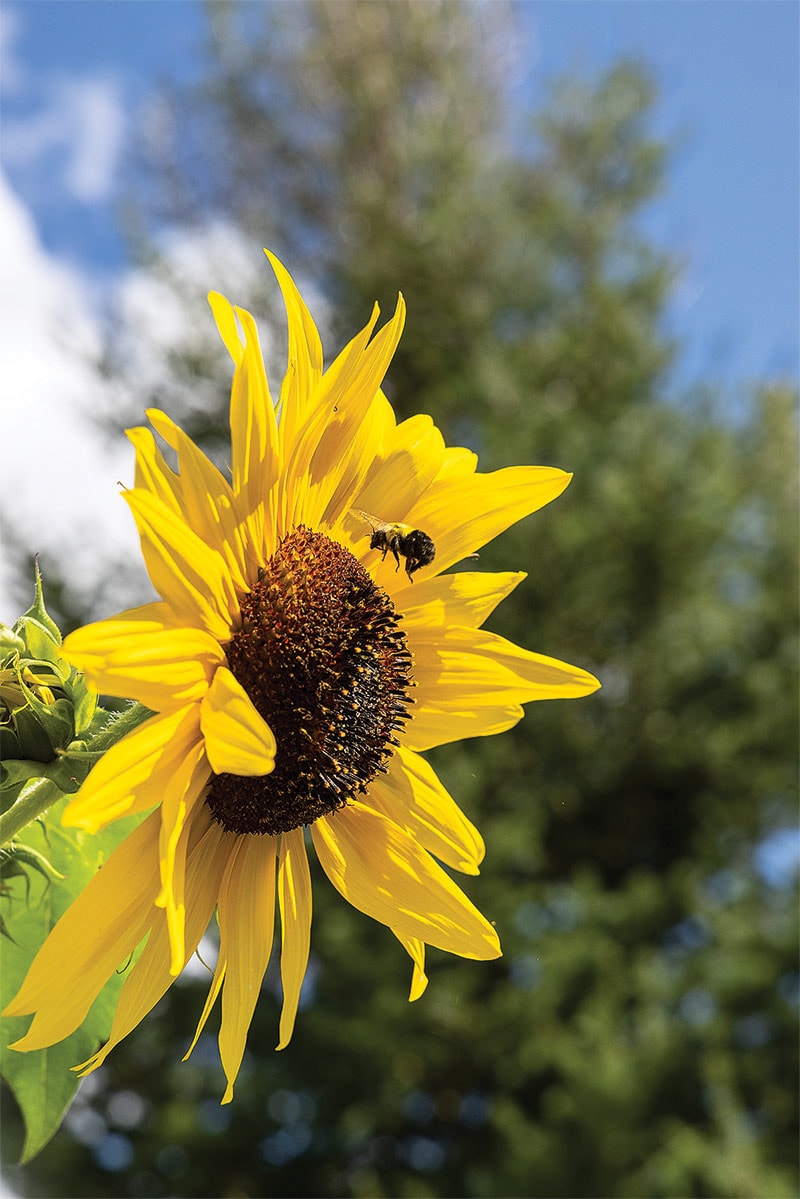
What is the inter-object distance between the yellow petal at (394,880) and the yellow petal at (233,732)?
0.16m

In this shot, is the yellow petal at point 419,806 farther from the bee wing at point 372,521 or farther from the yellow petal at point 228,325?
the yellow petal at point 228,325

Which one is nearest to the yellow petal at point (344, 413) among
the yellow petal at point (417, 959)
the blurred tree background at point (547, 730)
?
the yellow petal at point (417, 959)

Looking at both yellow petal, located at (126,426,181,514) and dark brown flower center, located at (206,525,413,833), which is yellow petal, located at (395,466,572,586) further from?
yellow petal, located at (126,426,181,514)

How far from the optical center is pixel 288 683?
597 mm

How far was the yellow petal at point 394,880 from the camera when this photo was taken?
631 mm

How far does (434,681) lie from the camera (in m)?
0.67

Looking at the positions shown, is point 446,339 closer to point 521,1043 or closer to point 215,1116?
point 521,1043

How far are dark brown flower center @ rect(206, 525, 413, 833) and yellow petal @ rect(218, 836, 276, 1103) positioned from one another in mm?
27

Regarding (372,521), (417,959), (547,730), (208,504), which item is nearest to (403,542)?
(372,521)

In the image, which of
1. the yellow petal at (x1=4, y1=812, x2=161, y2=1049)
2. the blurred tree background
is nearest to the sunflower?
the yellow petal at (x1=4, y1=812, x2=161, y2=1049)

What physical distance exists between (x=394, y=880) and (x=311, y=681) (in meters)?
0.13

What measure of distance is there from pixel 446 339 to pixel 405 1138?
4062mm

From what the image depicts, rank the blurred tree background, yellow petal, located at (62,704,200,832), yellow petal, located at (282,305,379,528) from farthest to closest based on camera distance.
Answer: the blurred tree background → yellow petal, located at (282,305,379,528) → yellow petal, located at (62,704,200,832)

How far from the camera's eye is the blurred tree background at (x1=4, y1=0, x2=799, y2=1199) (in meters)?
4.84
